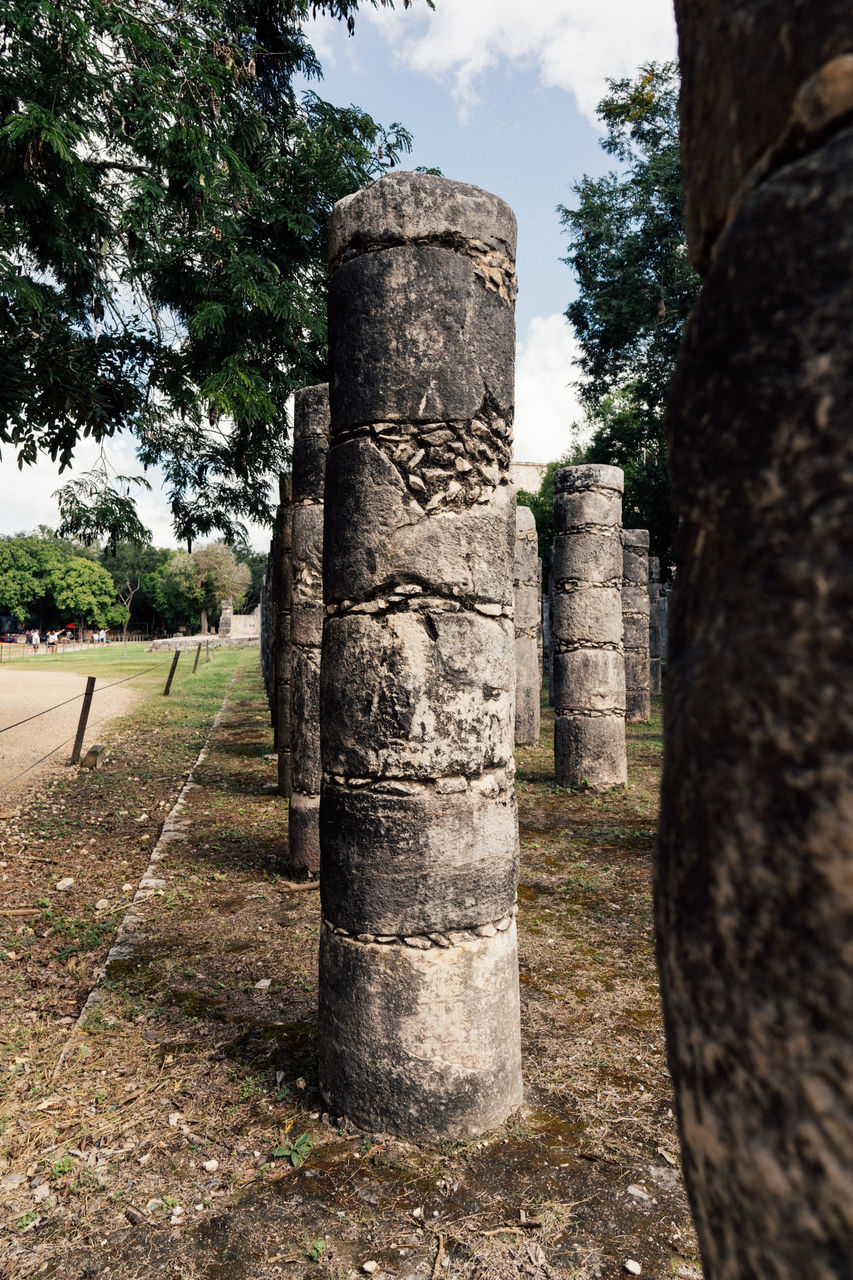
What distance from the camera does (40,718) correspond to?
1581cm

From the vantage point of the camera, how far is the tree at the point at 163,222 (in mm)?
6012

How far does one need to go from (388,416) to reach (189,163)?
5195 millimetres

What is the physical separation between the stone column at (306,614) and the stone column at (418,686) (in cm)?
336

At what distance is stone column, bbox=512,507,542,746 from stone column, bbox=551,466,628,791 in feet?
8.78

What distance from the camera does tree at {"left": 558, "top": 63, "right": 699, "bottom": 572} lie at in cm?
2019

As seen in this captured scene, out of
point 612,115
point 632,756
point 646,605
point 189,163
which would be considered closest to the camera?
point 189,163

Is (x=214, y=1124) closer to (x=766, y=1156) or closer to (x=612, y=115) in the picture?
(x=766, y=1156)

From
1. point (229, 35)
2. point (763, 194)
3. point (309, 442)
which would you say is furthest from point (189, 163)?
point (763, 194)

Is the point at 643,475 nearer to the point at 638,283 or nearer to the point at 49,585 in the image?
the point at 638,283

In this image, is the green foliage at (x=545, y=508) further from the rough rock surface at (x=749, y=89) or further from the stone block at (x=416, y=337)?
the rough rock surface at (x=749, y=89)

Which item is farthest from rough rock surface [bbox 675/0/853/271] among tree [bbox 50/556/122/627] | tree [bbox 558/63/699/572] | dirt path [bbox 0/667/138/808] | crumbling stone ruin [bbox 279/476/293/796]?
tree [bbox 50/556/122/627]

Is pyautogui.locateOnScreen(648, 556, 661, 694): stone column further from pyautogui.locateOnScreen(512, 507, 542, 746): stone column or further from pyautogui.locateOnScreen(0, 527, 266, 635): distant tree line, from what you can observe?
pyautogui.locateOnScreen(0, 527, 266, 635): distant tree line

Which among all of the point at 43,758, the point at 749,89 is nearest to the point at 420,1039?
the point at 749,89

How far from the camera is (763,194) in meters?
0.82
